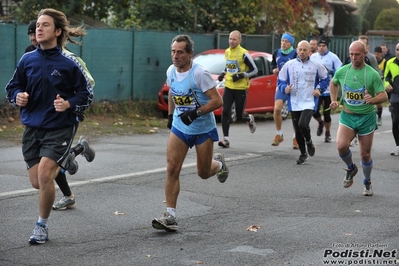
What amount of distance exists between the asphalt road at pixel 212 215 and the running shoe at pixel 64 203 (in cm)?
15

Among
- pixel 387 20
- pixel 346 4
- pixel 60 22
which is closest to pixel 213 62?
pixel 60 22

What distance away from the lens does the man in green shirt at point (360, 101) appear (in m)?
10.5

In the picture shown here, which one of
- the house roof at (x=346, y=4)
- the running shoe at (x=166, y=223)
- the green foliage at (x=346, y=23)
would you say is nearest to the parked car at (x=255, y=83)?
the running shoe at (x=166, y=223)

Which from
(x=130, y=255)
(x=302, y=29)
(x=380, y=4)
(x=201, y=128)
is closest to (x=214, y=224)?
(x=201, y=128)

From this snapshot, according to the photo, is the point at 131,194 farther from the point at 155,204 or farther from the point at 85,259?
the point at 85,259

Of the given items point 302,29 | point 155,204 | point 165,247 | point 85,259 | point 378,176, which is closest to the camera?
point 85,259

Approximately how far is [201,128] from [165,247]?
1409 mm

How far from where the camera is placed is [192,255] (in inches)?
284

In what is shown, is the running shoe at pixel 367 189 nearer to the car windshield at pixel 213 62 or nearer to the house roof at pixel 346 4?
the car windshield at pixel 213 62

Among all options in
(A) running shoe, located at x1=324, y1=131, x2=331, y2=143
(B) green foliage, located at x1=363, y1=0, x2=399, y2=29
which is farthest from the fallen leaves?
(B) green foliage, located at x1=363, y1=0, x2=399, y2=29

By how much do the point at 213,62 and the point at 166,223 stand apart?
514 inches

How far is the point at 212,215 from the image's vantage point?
29.9ft

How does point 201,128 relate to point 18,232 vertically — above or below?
above

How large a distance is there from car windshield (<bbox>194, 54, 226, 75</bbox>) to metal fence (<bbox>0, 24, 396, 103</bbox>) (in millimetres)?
1443
